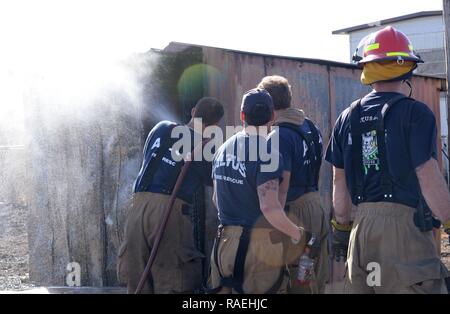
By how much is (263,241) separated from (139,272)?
4.60 feet

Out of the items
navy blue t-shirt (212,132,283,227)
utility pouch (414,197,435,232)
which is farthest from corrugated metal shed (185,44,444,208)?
utility pouch (414,197,435,232)

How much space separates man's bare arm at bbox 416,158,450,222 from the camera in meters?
3.57

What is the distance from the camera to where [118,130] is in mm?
6430

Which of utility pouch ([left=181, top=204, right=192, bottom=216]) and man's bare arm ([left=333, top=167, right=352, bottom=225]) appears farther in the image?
utility pouch ([left=181, top=204, right=192, bottom=216])

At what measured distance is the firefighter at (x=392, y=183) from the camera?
11.9ft

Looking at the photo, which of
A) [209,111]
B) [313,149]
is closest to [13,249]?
[209,111]

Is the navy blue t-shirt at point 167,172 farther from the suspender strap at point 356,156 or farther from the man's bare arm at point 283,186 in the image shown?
the suspender strap at point 356,156

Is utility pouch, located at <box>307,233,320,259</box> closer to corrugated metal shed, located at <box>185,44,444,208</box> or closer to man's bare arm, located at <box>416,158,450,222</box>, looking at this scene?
man's bare arm, located at <box>416,158,450,222</box>

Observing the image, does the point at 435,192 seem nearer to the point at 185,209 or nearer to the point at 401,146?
the point at 401,146

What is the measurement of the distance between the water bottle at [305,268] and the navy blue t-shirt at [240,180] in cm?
53

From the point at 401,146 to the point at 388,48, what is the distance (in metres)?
0.64

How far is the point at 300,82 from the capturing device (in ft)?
22.1

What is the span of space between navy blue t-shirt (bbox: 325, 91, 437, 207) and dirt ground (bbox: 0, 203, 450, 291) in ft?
13.3
